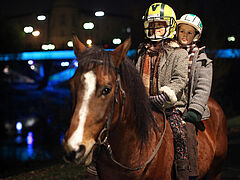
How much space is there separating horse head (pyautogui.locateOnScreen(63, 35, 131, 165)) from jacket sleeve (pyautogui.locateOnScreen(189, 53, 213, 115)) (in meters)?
1.53

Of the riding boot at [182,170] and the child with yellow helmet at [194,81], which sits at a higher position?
the child with yellow helmet at [194,81]

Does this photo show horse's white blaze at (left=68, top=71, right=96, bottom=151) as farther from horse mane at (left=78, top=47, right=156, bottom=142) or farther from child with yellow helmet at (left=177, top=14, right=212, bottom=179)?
child with yellow helmet at (left=177, top=14, right=212, bottom=179)

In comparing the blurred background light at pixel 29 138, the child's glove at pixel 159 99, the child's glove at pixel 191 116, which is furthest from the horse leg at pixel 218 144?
the blurred background light at pixel 29 138

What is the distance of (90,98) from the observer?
2.45 meters

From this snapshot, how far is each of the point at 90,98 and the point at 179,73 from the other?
1424mm

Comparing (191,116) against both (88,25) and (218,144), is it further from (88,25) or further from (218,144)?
(88,25)

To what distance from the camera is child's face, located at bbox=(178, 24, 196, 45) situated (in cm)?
459

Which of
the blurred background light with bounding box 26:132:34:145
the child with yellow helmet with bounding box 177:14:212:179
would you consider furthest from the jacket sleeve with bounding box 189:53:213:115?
the blurred background light with bounding box 26:132:34:145

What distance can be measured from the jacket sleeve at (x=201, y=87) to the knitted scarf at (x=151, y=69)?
1.96 feet

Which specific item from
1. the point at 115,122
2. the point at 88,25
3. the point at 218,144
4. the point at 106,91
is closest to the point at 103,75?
the point at 106,91

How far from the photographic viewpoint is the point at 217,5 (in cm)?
1603

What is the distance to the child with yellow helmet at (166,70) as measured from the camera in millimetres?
3418

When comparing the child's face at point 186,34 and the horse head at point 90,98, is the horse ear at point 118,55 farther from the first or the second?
the child's face at point 186,34

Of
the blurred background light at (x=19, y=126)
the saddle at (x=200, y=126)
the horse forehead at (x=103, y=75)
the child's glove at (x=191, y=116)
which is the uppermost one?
the horse forehead at (x=103, y=75)
